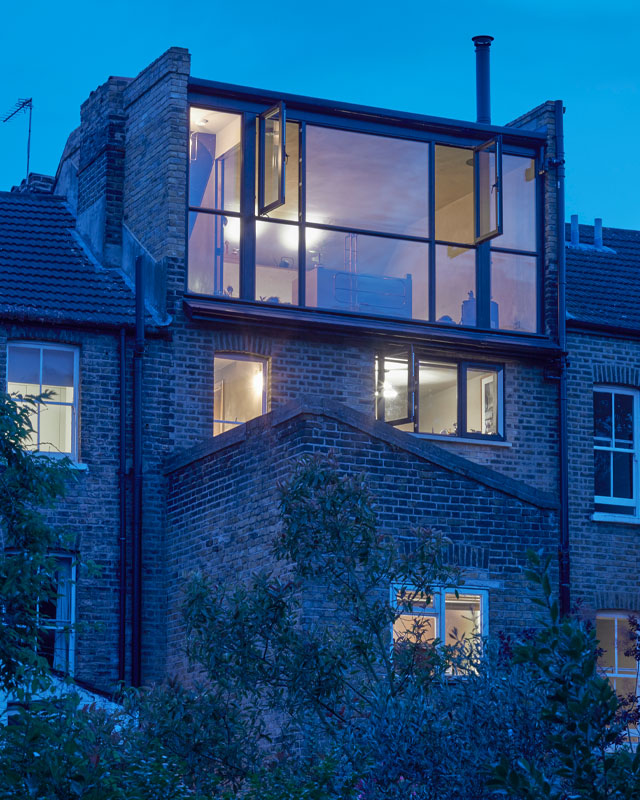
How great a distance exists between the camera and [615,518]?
73.4 feet

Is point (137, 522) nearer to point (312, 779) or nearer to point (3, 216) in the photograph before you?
point (3, 216)

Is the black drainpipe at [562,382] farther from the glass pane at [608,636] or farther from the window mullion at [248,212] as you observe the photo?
the window mullion at [248,212]

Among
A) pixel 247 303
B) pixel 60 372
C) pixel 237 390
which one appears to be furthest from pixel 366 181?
pixel 60 372

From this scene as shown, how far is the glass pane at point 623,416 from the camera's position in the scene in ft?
76.0

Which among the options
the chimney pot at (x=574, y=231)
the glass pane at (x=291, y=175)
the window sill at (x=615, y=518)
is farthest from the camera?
the chimney pot at (x=574, y=231)

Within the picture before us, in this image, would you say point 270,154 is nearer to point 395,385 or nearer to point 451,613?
point 395,385

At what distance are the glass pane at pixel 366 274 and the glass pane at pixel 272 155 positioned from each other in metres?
0.89

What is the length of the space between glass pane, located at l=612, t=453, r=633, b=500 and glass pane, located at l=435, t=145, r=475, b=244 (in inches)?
159

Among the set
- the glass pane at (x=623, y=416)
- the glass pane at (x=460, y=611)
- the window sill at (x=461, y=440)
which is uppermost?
the glass pane at (x=623, y=416)

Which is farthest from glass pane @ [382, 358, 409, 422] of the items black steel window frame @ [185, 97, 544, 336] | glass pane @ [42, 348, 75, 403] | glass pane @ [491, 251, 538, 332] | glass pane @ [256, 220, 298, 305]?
glass pane @ [42, 348, 75, 403]

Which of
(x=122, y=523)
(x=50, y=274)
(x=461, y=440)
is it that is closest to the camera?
(x=122, y=523)

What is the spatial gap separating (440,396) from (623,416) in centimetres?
303

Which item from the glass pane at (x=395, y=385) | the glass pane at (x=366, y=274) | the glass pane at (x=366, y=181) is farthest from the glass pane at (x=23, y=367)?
the glass pane at (x=395, y=385)

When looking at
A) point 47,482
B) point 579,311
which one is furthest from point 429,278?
point 47,482
